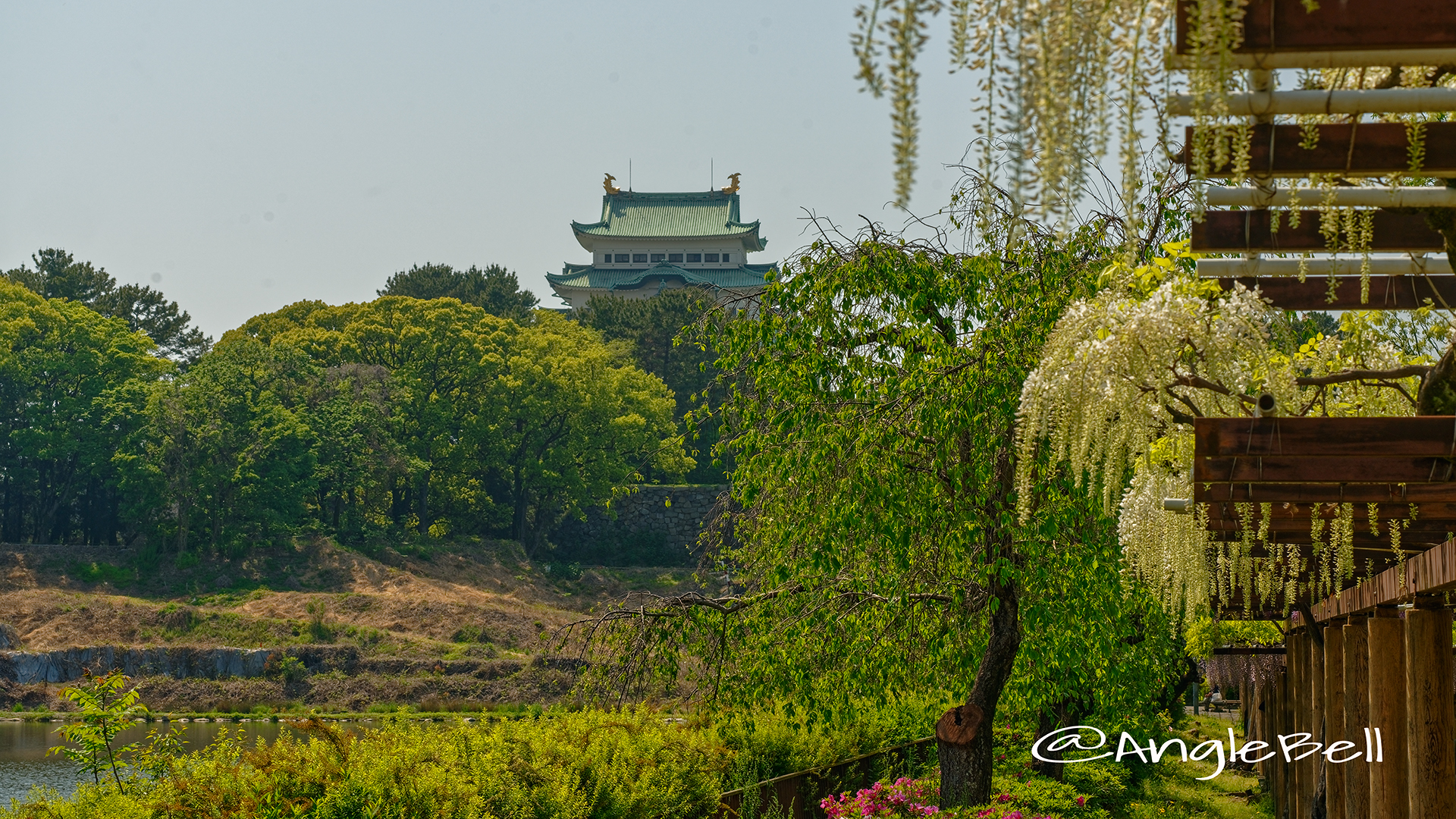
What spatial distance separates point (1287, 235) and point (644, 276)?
48364 mm

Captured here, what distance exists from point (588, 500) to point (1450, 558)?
108 ft

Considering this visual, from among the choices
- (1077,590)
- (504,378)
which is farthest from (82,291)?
(1077,590)

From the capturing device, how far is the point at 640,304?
141 ft

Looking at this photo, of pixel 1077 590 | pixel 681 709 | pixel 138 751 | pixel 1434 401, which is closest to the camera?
pixel 1434 401

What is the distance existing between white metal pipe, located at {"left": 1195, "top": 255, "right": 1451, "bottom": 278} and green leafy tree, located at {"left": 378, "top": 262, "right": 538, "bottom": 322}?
40.8m

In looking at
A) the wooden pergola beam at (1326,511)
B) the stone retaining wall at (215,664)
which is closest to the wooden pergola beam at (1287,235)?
the wooden pergola beam at (1326,511)

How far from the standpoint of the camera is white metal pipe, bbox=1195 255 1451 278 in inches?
124

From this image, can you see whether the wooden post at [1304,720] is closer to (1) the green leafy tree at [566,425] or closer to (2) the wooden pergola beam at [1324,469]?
(2) the wooden pergola beam at [1324,469]

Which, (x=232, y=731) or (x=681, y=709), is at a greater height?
(x=681, y=709)

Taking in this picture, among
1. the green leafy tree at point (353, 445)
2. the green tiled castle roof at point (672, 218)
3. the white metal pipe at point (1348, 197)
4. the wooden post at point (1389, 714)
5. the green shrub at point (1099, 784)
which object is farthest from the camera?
the green tiled castle roof at point (672, 218)

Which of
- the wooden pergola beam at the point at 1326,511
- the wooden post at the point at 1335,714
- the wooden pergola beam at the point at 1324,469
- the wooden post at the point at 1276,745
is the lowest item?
the wooden post at the point at 1276,745

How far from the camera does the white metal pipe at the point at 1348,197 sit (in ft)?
8.11

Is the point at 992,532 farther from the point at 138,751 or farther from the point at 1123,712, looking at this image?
the point at 138,751

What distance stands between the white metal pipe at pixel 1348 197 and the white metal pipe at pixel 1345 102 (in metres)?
0.23
